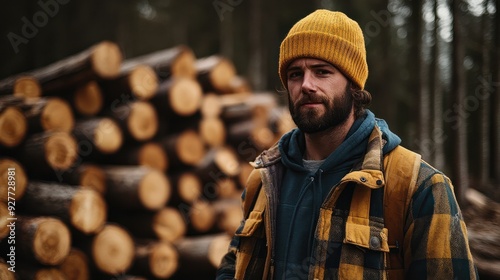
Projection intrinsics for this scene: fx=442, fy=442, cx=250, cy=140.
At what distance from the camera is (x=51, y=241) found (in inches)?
153

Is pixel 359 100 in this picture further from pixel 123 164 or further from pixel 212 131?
pixel 212 131

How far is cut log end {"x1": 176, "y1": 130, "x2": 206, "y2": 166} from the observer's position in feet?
18.4

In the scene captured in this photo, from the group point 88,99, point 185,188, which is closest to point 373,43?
point 185,188

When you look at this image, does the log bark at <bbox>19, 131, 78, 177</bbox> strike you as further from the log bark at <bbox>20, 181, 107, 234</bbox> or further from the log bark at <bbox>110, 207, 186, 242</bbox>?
the log bark at <bbox>110, 207, 186, 242</bbox>

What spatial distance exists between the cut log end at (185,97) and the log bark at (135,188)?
38.7 inches

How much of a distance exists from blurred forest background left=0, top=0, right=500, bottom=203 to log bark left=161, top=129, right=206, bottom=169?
5396 millimetres

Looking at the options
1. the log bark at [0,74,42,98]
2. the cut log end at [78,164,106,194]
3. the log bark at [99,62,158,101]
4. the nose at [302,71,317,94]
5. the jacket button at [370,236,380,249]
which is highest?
the log bark at [99,62,158,101]

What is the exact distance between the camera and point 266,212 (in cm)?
214

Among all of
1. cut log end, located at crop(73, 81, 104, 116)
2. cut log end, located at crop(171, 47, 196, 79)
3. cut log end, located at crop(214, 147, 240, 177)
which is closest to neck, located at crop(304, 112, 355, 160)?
cut log end, located at crop(73, 81, 104, 116)

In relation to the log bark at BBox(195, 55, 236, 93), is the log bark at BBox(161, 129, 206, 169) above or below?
below

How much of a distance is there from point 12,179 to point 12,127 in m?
0.55

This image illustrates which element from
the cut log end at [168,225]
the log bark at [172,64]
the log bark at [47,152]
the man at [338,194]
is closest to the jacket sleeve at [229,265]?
the man at [338,194]

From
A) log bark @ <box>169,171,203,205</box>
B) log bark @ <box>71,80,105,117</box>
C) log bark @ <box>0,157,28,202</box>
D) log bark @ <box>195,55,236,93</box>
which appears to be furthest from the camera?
log bark @ <box>195,55,236,93</box>

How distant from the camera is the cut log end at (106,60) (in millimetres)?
4875
